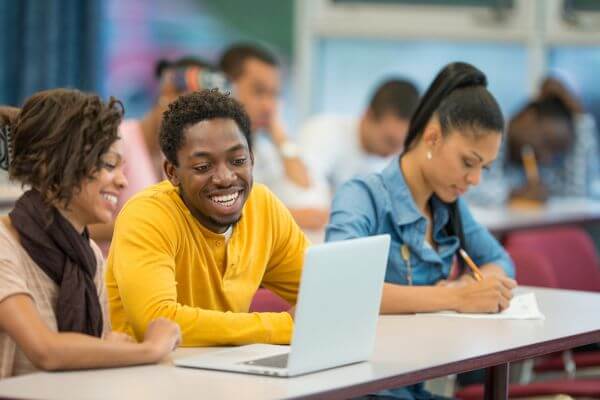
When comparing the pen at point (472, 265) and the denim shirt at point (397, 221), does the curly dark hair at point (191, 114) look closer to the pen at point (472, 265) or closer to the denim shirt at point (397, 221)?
the denim shirt at point (397, 221)

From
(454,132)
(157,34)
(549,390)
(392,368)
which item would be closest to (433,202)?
(454,132)

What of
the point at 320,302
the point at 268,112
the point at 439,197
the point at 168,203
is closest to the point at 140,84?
the point at 268,112

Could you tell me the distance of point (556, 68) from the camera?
6.77 metres

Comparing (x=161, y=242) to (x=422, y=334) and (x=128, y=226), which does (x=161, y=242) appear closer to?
(x=128, y=226)

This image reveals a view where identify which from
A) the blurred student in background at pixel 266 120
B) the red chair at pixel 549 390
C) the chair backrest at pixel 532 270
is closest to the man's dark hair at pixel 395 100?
the blurred student in background at pixel 266 120

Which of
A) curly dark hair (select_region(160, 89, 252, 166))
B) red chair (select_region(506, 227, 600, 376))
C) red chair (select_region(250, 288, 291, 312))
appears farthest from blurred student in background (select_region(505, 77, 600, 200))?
curly dark hair (select_region(160, 89, 252, 166))

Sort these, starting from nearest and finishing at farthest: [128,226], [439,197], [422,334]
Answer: [128,226] → [422,334] → [439,197]

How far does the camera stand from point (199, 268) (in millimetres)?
2482

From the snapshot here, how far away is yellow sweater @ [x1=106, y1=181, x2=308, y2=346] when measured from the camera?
230 cm

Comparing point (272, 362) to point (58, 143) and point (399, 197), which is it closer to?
point (58, 143)

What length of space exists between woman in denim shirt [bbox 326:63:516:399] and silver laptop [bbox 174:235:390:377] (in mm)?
591

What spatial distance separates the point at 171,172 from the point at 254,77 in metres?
2.49

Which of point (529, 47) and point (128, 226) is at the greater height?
point (529, 47)

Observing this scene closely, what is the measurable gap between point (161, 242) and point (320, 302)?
17.3 inches
